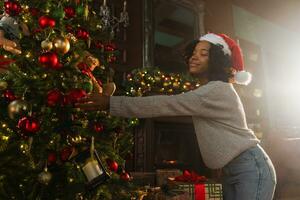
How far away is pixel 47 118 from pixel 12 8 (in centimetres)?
82

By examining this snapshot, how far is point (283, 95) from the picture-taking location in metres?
8.74

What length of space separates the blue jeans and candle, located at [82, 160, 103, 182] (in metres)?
0.78

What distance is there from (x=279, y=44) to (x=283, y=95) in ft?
5.62

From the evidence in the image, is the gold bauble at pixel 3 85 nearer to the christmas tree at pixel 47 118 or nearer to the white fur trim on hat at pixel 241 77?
the christmas tree at pixel 47 118

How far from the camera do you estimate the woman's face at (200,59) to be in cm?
208

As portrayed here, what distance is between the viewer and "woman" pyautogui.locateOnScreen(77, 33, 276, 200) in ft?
5.57

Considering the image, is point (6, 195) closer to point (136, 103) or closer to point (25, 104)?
point (25, 104)

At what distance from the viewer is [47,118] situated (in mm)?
1878

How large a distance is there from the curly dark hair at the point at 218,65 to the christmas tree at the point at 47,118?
32.6 inches

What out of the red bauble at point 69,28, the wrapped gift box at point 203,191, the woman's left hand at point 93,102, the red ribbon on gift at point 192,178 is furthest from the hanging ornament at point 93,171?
the red ribbon on gift at point 192,178

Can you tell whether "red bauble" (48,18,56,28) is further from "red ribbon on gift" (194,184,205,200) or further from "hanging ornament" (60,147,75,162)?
"red ribbon on gift" (194,184,205,200)

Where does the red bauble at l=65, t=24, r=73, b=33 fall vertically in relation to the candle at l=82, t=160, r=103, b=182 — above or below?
above

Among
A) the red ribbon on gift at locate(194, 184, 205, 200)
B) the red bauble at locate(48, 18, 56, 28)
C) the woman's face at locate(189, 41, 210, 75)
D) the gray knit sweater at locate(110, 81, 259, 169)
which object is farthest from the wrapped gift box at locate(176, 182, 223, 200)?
the red bauble at locate(48, 18, 56, 28)

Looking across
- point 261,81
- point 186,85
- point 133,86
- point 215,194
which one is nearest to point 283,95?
point 261,81
